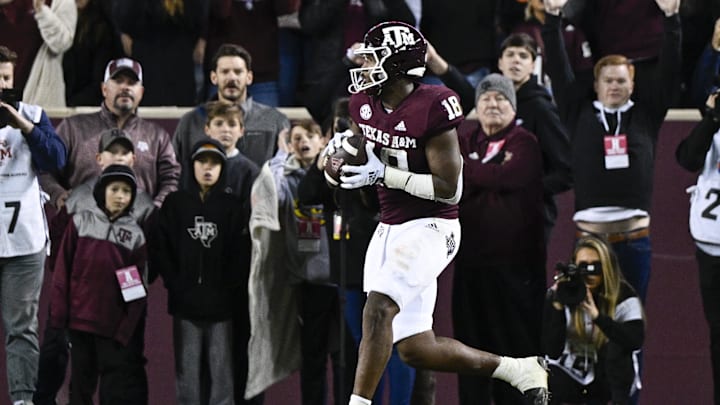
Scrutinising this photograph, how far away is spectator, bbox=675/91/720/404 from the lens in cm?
924

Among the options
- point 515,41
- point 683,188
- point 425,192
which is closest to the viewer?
point 425,192

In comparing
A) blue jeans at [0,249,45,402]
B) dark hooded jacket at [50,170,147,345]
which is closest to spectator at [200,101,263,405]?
dark hooded jacket at [50,170,147,345]

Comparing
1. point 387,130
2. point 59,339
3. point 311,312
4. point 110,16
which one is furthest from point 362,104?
point 110,16

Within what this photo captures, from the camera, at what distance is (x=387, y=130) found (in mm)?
7625

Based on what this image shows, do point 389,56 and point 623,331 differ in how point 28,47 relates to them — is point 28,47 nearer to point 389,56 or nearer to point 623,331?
point 389,56

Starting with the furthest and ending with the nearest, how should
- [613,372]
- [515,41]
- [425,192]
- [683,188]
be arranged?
[683,188] → [515,41] → [613,372] → [425,192]

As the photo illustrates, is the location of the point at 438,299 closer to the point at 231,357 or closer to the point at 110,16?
the point at 231,357

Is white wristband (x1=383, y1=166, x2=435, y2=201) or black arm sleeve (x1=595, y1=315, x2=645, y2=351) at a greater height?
white wristband (x1=383, y1=166, x2=435, y2=201)

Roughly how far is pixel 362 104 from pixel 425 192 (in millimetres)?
651

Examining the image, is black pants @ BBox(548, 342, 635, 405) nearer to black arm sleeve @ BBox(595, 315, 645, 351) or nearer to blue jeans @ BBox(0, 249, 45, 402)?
black arm sleeve @ BBox(595, 315, 645, 351)

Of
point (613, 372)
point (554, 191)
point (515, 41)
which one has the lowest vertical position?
point (613, 372)

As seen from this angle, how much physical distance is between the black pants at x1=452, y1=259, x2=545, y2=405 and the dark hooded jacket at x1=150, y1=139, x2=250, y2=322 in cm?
146

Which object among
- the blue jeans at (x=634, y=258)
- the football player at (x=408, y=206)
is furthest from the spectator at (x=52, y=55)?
the blue jeans at (x=634, y=258)

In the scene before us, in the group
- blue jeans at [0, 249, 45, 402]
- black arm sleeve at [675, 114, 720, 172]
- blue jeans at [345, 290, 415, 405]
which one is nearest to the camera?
blue jeans at [345, 290, 415, 405]
